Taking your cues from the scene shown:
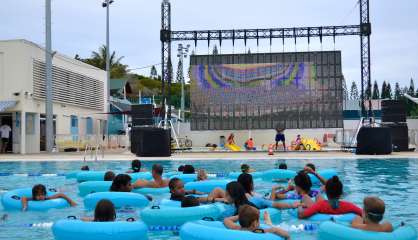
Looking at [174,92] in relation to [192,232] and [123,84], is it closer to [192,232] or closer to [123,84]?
[123,84]

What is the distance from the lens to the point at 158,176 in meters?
11.0

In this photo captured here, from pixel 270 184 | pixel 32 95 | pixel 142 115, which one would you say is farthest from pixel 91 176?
pixel 32 95

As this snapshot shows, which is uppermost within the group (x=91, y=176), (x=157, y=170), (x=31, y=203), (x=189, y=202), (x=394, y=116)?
(x=394, y=116)

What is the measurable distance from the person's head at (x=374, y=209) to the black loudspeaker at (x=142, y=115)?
19761 mm

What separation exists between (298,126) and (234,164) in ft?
39.1

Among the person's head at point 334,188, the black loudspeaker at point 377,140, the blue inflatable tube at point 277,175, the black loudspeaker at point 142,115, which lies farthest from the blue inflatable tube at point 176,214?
the black loudspeaker at point 142,115

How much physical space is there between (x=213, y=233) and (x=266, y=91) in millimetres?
26256

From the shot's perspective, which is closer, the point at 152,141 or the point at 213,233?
the point at 213,233

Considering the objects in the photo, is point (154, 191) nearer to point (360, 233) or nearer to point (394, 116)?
point (360, 233)

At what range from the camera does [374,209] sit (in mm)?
5621

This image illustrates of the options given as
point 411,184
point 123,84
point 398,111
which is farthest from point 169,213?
point 123,84

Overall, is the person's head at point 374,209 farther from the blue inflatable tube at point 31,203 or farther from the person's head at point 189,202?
the blue inflatable tube at point 31,203

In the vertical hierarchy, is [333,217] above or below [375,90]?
below

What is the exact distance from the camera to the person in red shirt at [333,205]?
25.0 feet
